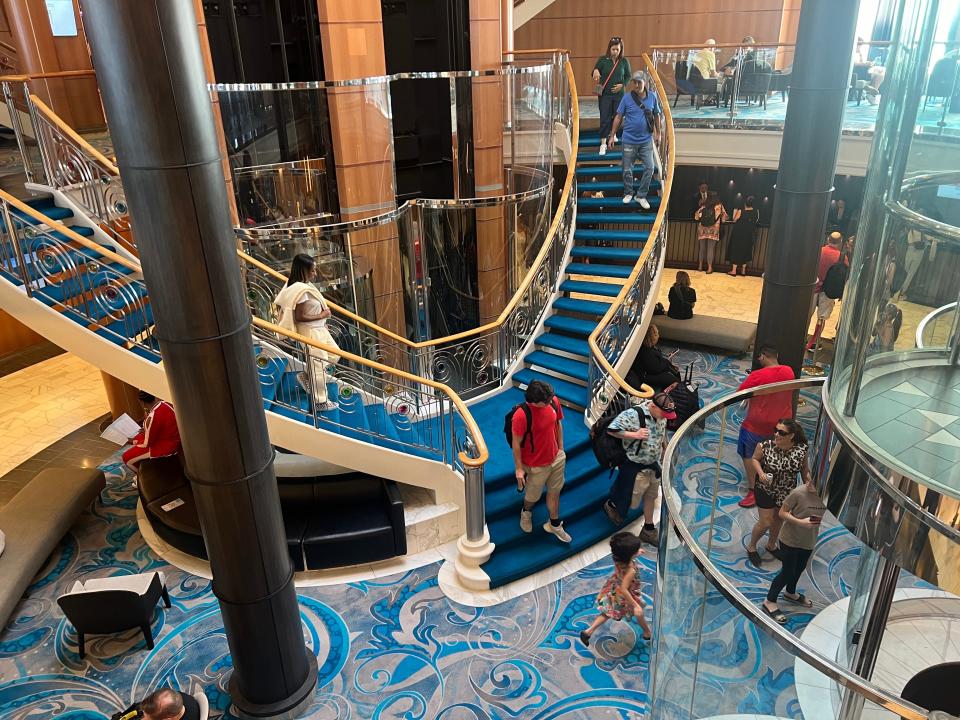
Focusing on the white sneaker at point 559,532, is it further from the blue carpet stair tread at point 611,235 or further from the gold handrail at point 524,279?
the blue carpet stair tread at point 611,235

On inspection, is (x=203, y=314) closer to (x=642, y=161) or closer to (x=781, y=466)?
(x=781, y=466)

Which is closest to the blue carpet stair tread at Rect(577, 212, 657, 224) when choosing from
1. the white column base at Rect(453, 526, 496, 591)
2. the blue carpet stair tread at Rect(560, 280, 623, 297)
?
the blue carpet stair tread at Rect(560, 280, 623, 297)

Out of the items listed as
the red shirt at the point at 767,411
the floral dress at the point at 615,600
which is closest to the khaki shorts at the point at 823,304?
the red shirt at the point at 767,411

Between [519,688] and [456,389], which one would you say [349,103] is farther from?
[519,688]

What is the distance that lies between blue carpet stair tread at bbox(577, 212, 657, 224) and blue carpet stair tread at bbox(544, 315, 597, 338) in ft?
5.57

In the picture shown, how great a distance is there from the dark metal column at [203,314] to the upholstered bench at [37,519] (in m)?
2.45

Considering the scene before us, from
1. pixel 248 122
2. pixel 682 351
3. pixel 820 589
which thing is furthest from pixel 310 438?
pixel 682 351

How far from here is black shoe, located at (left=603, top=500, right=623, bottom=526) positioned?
277 inches

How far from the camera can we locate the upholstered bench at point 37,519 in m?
6.21

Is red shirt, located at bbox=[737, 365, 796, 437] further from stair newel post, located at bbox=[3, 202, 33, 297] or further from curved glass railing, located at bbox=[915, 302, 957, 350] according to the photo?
stair newel post, located at bbox=[3, 202, 33, 297]

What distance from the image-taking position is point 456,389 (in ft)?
27.6

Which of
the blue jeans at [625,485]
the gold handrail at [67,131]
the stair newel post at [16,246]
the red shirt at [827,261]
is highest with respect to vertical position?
the gold handrail at [67,131]

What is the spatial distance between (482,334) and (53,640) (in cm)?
499

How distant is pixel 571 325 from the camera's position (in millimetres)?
9141
